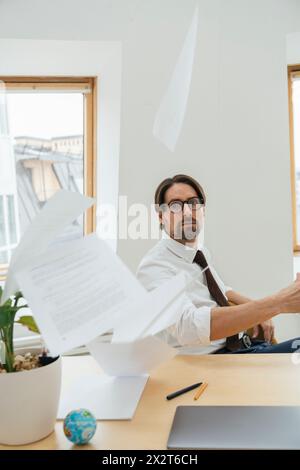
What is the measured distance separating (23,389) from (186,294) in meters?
0.78

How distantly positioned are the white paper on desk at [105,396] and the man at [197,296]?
0.89ft

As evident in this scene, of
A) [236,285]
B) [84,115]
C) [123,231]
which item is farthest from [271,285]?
[84,115]

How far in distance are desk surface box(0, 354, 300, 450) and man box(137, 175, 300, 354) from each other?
11 cm

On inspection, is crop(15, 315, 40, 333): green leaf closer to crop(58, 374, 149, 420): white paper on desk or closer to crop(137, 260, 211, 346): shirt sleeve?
crop(58, 374, 149, 420): white paper on desk

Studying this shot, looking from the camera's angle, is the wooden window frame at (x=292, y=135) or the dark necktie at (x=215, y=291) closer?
the dark necktie at (x=215, y=291)

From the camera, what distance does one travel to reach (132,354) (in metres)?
0.94

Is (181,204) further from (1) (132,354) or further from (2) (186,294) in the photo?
(1) (132,354)

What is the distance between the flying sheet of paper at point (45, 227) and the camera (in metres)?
0.64

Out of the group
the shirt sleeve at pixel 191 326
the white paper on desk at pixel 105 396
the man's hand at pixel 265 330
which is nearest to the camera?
the white paper on desk at pixel 105 396

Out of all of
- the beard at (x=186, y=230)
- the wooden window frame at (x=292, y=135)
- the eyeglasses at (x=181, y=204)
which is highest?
the wooden window frame at (x=292, y=135)

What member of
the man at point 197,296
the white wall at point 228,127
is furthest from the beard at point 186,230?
the white wall at point 228,127

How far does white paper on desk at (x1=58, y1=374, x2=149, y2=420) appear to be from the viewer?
0.78 meters

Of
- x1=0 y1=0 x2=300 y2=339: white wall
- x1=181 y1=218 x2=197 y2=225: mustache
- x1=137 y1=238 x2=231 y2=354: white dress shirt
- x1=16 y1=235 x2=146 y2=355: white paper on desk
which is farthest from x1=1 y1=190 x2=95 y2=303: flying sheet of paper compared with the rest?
x1=0 y1=0 x2=300 y2=339: white wall

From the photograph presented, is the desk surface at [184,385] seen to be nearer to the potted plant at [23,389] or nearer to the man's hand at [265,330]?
the potted plant at [23,389]
